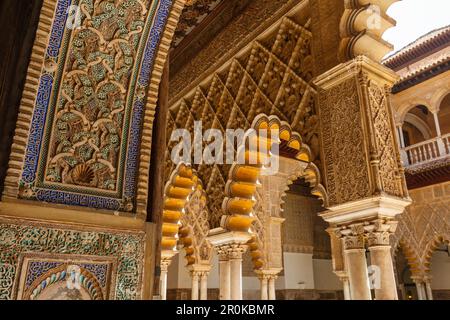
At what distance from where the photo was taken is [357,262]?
145 inches

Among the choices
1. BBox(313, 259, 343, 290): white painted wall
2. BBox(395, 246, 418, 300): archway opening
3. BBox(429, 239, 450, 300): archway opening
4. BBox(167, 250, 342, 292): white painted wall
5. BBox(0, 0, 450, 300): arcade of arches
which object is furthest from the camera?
BBox(313, 259, 343, 290): white painted wall

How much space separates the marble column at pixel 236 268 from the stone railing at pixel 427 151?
552 cm

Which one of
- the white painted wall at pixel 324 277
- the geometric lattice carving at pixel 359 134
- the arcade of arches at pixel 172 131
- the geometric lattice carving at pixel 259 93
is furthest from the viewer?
the white painted wall at pixel 324 277

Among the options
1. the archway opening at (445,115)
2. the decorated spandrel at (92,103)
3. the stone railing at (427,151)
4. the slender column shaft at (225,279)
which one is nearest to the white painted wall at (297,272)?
the stone railing at (427,151)

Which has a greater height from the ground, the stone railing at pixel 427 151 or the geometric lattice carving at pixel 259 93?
the stone railing at pixel 427 151

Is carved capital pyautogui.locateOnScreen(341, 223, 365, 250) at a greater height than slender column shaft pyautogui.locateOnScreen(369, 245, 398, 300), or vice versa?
carved capital pyautogui.locateOnScreen(341, 223, 365, 250)

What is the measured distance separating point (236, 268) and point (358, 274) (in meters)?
2.51

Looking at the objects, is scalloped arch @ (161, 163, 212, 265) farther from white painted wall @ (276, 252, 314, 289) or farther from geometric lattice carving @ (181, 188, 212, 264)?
white painted wall @ (276, 252, 314, 289)

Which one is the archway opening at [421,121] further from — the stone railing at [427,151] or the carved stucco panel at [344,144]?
the carved stucco panel at [344,144]

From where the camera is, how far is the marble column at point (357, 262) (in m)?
3.63

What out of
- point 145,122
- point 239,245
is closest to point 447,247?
point 239,245

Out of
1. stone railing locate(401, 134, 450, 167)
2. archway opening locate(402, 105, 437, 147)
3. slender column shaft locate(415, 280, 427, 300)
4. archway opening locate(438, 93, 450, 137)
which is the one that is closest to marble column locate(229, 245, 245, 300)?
slender column shaft locate(415, 280, 427, 300)

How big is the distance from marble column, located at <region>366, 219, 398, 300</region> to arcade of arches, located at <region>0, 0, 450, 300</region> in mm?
17

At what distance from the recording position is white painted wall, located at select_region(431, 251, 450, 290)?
1046 cm
